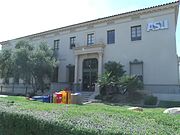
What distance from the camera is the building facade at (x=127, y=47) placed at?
2455 cm

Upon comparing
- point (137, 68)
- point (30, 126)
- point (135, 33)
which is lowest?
point (30, 126)

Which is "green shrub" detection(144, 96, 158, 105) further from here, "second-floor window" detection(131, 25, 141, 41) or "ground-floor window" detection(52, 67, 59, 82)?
"ground-floor window" detection(52, 67, 59, 82)

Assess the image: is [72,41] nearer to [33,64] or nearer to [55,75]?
[55,75]

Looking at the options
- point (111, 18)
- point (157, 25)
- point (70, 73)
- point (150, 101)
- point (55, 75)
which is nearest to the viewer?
point (150, 101)

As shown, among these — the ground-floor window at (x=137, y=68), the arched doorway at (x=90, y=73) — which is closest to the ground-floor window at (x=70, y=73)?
the arched doorway at (x=90, y=73)

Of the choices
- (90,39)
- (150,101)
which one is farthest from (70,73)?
(150,101)

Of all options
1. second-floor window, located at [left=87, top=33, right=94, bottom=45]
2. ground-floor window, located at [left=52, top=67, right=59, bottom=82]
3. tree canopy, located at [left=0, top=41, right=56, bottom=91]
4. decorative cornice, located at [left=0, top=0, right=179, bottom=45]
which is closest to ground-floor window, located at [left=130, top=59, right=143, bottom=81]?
decorative cornice, located at [left=0, top=0, right=179, bottom=45]

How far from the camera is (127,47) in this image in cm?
2712

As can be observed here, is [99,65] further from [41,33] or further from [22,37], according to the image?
[22,37]

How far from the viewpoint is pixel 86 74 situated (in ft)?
100

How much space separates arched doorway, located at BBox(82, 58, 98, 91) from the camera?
29816 millimetres

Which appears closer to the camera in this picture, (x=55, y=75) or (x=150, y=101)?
(x=150, y=101)

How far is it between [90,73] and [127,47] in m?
6.09

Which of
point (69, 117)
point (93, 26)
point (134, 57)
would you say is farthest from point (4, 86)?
point (69, 117)
